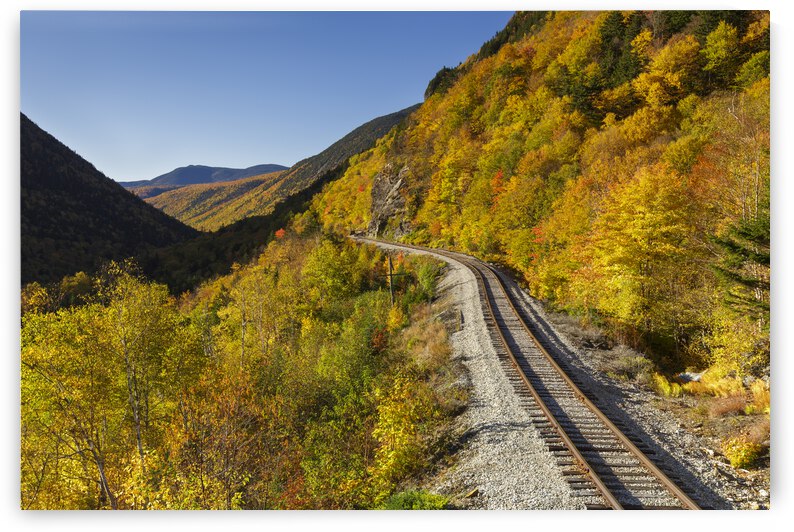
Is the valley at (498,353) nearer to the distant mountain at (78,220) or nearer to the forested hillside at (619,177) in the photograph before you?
the forested hillside at (619,177)

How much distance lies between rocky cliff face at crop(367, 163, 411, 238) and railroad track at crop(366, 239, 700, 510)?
48875 millimetres

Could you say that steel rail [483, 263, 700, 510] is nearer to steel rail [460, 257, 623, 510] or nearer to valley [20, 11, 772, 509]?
valley [20, 11, 772, 509]

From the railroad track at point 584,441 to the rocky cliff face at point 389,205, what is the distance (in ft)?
160

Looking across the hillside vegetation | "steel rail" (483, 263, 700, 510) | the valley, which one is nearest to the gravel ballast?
the valley

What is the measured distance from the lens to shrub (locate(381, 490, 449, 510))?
29.3ft

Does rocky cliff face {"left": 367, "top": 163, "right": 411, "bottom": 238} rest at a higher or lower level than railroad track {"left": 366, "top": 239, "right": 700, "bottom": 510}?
higher

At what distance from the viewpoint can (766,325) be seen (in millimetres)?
11391

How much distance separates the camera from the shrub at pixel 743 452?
9.52m

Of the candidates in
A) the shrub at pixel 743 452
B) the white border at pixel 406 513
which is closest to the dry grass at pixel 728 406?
the white border at pixel 406 513

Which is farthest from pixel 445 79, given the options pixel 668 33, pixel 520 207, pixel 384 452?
pixel 384 452

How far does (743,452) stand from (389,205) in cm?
6505

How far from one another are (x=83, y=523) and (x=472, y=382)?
1181 centimetres

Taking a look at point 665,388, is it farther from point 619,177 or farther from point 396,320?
point 396,320

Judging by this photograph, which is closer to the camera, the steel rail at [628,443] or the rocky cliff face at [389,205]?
the steel rail at [628,443]
